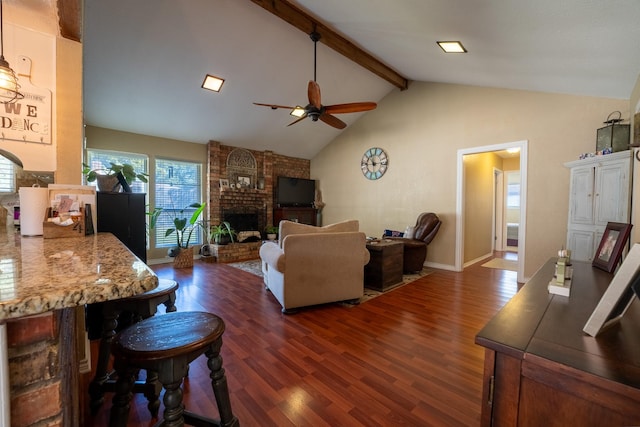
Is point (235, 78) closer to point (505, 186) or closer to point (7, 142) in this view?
point (7, 142)

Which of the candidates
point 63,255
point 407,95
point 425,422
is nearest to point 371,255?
point 425,422

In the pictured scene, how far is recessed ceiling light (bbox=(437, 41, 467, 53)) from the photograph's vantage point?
9.87 feet

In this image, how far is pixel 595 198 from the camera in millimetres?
2961

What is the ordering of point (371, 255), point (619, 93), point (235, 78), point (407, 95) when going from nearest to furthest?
point (619, 93)
point (371, 255)
point (235, 78)
point (407, 95)

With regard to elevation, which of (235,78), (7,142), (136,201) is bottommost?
(136,201)

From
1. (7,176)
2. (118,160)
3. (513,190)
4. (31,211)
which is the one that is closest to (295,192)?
(118,160)

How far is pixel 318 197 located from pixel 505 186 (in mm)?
4888

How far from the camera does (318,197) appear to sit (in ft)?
23.8

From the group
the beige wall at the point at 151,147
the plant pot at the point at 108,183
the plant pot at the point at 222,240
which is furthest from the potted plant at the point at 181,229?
the plant pot at the point at 108,183

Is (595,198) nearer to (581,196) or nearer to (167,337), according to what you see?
(581,196)

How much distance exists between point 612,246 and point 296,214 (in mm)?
5689

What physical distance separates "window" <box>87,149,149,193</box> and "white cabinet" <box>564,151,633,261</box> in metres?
6.31

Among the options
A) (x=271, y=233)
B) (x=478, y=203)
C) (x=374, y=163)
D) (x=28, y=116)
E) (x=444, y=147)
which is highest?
(x=444, y=147)

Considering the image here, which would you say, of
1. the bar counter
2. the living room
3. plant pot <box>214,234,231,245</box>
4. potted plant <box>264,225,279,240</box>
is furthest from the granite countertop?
potted plant <box>264,225,279,240</box>
